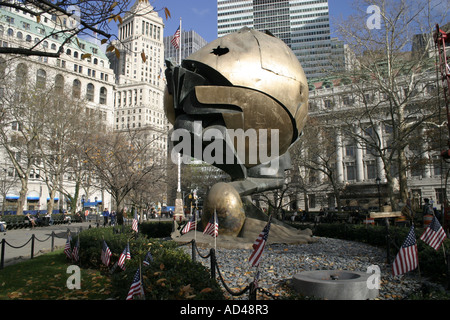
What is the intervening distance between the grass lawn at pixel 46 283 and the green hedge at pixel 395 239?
655 centimetres

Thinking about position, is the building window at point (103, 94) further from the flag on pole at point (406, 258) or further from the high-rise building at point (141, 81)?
the flag on pole at point (406, 258)

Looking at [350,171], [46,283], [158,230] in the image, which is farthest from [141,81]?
[46,283]

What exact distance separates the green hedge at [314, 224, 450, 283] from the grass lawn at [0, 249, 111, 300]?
6.55 m

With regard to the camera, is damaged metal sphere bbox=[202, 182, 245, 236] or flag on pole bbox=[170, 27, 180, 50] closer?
damaged metal sphere bbox=[202, 182, 245, 236]

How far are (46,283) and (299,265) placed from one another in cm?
568

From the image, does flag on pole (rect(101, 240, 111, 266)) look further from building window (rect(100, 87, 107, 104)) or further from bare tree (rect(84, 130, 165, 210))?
building window (rect(100, 87, 107, 104))

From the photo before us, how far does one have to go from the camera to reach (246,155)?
1086 centimetres

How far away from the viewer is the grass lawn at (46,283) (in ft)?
21.6

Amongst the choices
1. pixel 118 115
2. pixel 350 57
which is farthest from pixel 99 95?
pixel 350 57

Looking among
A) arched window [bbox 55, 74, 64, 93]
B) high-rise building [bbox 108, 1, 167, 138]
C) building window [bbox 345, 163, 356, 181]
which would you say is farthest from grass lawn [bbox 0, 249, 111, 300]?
high-rise building [bbox 108, 1, 167, 138]

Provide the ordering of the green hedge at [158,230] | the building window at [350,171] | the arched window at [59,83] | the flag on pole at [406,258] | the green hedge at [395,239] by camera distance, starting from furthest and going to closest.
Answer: the building window at [350,171], the arched window at [59,83], the green hedge at [158,230], the green hedge at [395,239], the flag on pole at [406,258]

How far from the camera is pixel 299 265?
775 centimetres

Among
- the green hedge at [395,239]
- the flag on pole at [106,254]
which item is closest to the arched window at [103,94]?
the green hedge at [395,239]

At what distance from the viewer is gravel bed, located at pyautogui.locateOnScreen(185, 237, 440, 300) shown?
630cm
